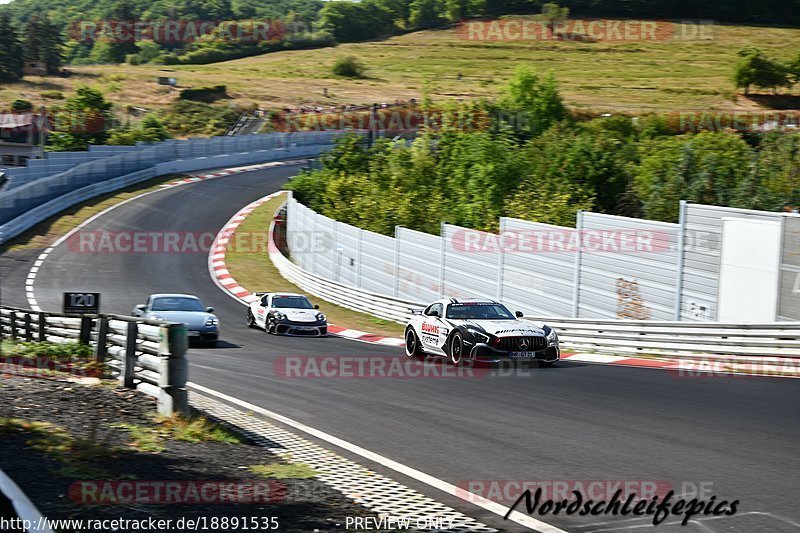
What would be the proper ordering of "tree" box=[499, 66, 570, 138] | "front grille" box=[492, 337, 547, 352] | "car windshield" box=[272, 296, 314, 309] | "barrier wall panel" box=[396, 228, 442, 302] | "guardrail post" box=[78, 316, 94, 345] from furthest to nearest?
"tree" box=[499, 66, 570, 138]
"barrier wall panel" box=[396, 228, 442, 302]
"car windshield" box=[272, 296, 314, 309]
"front grille" box=[492, 337, 547, 352]
"guardrail post" box=[78, 316, 94, 345]

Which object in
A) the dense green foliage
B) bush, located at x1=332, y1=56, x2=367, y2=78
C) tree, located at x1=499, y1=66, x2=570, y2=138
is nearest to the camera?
the dense green foliage

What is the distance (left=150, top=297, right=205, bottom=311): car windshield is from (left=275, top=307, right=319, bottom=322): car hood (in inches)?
101

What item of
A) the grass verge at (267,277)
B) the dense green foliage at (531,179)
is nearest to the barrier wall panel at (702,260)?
the grass verge at (267,277)

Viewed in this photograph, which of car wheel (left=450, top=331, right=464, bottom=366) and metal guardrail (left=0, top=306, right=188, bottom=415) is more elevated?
metal guardrail (left=0, top=306, right=188, bottom=415)

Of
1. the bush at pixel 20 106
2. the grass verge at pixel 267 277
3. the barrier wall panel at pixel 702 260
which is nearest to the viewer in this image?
the barrier wall panel at pixel 702 260

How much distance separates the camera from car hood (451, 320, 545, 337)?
16.6m

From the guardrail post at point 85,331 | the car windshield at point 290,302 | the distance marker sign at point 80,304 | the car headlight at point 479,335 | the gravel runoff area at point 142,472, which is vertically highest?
the gravel runoff area at point 142,472

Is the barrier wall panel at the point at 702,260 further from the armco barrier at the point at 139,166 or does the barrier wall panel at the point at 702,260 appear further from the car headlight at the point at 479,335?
the armco barrier at the point at 139,166

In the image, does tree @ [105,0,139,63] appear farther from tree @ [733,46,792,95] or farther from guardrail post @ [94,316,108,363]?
guardrail post @ [94,316,108,363]

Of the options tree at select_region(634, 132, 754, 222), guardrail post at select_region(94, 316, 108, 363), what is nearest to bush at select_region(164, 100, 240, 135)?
tree at select_region(634, 132, 754, 222)

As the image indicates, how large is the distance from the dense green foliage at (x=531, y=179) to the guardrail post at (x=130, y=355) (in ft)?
72.3

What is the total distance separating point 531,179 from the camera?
4247cm

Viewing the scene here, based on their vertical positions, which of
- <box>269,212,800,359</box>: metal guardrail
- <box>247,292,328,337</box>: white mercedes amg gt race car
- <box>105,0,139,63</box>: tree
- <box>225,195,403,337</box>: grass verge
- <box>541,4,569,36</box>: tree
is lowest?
<box>225,195,403,337</box>: grass verge

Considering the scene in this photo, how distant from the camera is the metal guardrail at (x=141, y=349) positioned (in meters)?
9.50
